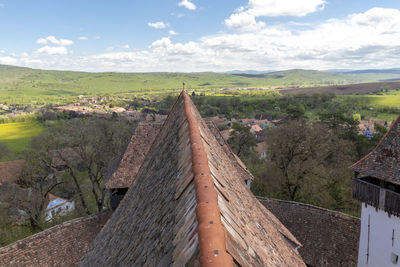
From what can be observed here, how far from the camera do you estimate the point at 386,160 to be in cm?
1166

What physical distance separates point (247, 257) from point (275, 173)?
26.0 metres

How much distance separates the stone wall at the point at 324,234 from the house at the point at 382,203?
122 cm

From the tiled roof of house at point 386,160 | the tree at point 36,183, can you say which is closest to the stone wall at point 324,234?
the tiled roof of house at point 386,160

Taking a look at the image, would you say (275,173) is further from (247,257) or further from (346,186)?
(247,257)

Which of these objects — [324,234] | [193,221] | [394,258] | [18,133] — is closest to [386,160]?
[394,258]

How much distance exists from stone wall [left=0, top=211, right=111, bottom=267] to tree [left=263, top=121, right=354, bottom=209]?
18.9 m

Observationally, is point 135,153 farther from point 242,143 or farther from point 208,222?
point 242,143

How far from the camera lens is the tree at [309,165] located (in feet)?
77.8

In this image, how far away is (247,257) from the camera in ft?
7.57

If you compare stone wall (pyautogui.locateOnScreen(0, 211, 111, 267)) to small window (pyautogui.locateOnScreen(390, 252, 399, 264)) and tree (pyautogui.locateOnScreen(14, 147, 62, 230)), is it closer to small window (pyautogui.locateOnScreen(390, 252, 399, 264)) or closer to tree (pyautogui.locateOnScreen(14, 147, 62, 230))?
tree (pyautogui.locateOnScreen(14, 147, 62, 230))

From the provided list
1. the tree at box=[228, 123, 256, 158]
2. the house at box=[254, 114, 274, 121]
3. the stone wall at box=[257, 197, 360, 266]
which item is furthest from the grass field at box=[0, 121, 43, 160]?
the house at box=[254, 114, 274, 121]

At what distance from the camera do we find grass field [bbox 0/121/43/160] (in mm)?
56919

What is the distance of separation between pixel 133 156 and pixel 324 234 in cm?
1193

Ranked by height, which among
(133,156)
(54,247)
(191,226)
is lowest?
(54,247)
